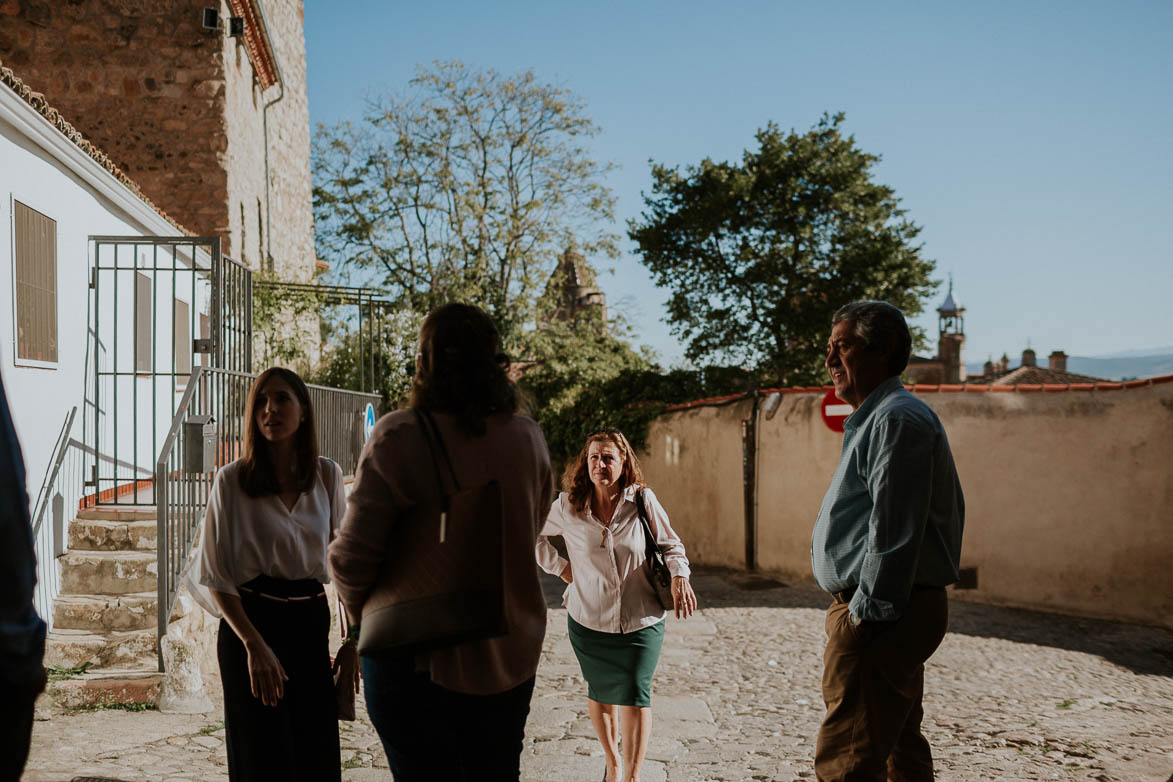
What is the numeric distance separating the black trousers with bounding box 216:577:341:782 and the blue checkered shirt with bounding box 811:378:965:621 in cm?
181

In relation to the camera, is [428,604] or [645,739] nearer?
[428,604]

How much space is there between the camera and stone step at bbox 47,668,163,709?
5785 millimetres

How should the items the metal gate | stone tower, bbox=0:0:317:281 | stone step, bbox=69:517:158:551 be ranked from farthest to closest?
stone tower, bbox=0:0:317:281, the metal gate, stone step, bbox=69:517:158:551

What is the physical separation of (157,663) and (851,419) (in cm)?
515

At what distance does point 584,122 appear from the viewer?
3022cm

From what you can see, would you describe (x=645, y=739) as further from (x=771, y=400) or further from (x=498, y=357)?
(x=771, y=400)

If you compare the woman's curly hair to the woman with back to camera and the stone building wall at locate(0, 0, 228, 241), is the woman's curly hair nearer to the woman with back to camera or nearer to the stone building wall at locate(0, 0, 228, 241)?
the woman with back to camera

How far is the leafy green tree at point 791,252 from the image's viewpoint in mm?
28266

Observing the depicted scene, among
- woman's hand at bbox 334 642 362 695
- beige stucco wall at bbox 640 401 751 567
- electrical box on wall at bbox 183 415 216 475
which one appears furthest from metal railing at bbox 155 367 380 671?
beige stucco wall at bbox 640 401 751 567

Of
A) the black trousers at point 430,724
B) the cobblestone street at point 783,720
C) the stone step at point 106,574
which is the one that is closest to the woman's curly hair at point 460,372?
the black trousers at point 430,724

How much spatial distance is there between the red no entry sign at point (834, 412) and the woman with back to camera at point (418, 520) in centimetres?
969

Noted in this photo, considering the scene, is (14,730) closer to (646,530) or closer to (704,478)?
(646,530)

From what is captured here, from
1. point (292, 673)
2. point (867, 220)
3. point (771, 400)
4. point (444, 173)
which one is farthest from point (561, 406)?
point (292, 673)

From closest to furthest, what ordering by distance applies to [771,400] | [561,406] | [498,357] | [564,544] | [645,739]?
[498,357] < [645,739] < [564,544] < [771,400] < [561,406]
